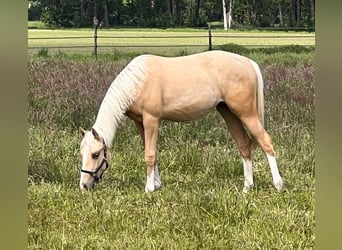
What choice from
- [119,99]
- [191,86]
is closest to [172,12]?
[191,86]

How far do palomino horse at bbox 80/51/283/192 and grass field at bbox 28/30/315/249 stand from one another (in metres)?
0.21

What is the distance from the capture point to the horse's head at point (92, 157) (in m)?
3.06

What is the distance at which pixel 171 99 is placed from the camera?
3.17 meters

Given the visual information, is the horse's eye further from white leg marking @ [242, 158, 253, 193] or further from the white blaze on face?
white leg marking @ [242, 158, 253, 193]

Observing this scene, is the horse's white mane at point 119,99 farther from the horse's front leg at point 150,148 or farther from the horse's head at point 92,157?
the horse's front leg at point 150,148

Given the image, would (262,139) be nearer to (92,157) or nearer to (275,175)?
(275,175)

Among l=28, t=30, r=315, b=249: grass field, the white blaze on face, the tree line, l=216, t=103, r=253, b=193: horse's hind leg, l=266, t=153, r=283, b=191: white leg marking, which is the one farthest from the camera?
l=216, t=103, r=253, b=193: horse's hind leg

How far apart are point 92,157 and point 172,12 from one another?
4.03 ft

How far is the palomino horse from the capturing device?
121 inches

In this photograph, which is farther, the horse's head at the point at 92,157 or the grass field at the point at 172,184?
the horse's head at the point at 92,157

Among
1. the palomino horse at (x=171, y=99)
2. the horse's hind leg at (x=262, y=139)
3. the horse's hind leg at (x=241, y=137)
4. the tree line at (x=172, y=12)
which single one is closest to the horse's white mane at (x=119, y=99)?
the palomino horse at (x=171, y=99)

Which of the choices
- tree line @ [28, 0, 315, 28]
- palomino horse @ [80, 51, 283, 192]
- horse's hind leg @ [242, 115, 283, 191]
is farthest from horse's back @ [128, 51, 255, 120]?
tree line @ [28, 0, 315, 28]

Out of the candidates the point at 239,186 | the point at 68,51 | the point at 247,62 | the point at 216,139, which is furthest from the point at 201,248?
the point at 68,51
